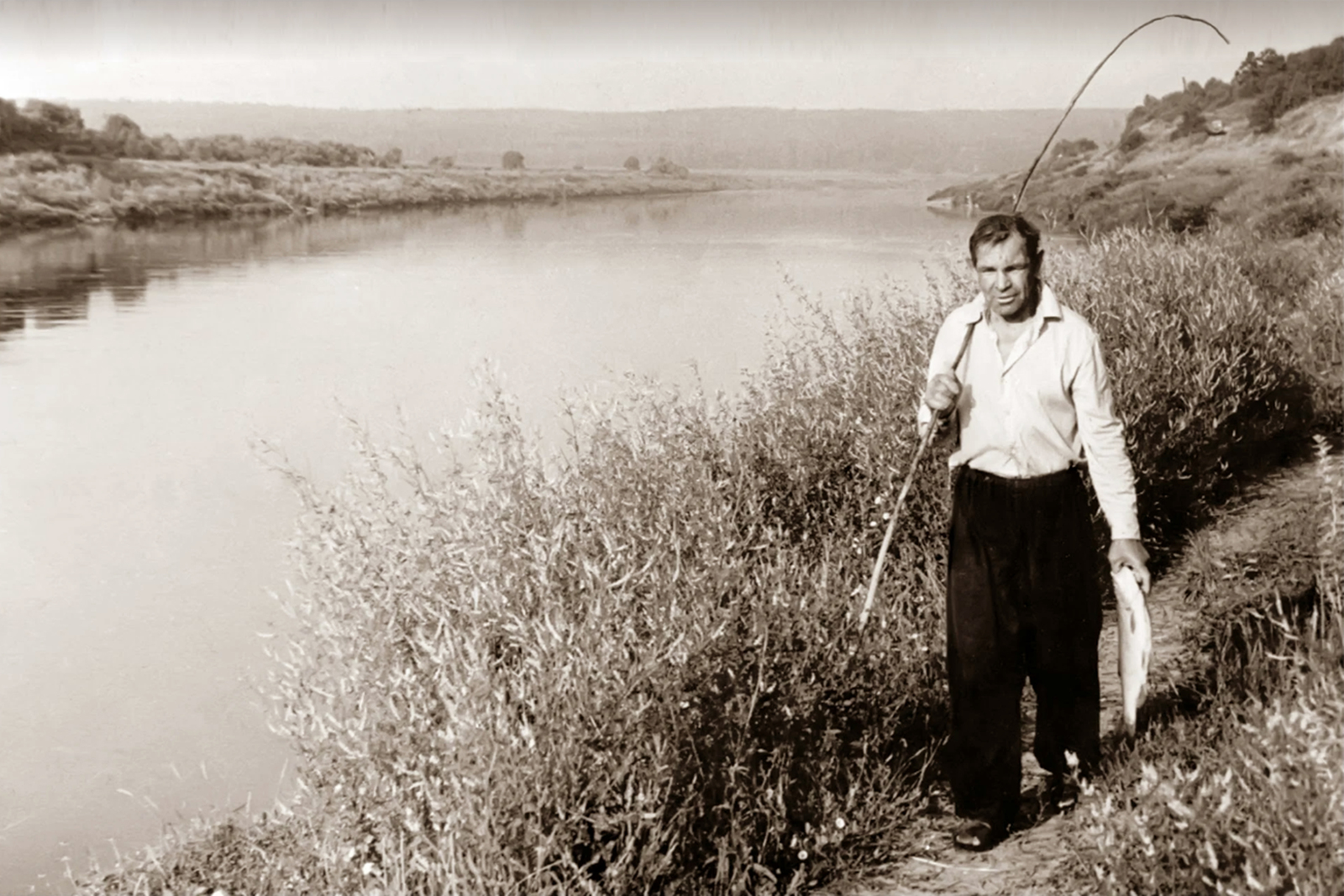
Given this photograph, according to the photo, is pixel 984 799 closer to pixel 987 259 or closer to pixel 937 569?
pixel 987 259

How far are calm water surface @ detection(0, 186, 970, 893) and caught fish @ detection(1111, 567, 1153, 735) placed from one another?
317 cm

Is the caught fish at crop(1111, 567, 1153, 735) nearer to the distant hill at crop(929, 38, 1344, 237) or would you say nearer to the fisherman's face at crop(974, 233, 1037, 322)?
the fisherman's face at crop(974, 233, 1037, 322)

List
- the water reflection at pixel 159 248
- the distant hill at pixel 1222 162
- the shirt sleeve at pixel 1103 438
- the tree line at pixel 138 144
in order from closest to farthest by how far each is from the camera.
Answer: the shirt sleeve at pixel 1103 438
the tree line at pixel 138 144
the water reflection at pixel 159 248
the distant hill at pixel 1222 162

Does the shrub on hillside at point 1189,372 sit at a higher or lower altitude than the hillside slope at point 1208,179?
lower

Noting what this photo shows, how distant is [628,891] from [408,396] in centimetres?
1232

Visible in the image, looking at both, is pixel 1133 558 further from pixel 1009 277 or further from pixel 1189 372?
pixel 1189 372

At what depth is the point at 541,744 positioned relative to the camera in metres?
3.27

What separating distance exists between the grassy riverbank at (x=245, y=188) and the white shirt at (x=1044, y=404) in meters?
14.7

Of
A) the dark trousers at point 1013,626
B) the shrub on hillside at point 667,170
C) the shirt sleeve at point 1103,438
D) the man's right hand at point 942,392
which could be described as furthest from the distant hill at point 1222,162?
the shrub on hillside at point 667,170

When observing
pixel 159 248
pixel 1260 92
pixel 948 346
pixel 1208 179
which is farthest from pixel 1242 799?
pixel 1260 92

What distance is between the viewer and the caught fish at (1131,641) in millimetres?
3211

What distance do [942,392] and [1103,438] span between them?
16.8 inches

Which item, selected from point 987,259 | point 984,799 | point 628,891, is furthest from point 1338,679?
point 628,891

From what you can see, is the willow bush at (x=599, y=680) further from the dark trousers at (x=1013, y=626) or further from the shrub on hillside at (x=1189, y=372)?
the shrub on hillside at (x=1189, y=372)
